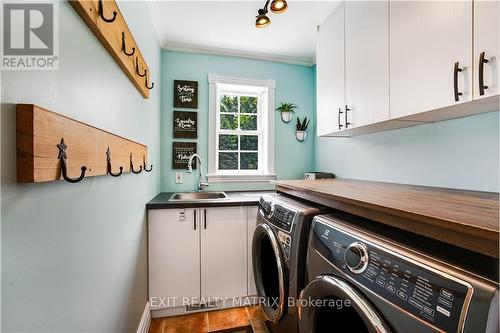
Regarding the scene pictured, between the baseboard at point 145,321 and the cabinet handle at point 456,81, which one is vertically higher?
the cabinet handle at point 456,81

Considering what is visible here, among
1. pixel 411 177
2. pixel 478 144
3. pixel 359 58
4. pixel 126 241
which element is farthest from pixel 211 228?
pixel 478 144

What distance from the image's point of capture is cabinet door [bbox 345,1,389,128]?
1344mm

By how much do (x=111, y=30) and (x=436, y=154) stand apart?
1868 millimetres

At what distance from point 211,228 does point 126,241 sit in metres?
0.73

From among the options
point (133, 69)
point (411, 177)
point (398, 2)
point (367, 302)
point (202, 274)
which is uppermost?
point (398, 2)

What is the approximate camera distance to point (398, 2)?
1224 millimetres

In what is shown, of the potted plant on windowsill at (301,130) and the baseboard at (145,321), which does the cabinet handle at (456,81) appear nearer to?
the potted plant on windowsill at (301,130)

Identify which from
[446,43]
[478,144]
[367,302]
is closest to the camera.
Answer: [367,302]

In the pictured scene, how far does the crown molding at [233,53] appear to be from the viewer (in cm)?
243

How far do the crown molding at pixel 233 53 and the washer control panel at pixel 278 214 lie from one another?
6.04ft

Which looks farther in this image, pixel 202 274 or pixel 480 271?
pixel 202 274

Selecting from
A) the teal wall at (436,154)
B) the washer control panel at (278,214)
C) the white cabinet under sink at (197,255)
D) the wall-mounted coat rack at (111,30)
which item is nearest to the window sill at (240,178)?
the white cabinet under sink at (197,255)

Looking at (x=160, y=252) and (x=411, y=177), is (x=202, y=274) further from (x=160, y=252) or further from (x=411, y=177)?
(x=411, y=177)

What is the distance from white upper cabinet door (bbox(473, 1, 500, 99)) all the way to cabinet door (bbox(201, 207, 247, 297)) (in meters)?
1.58
